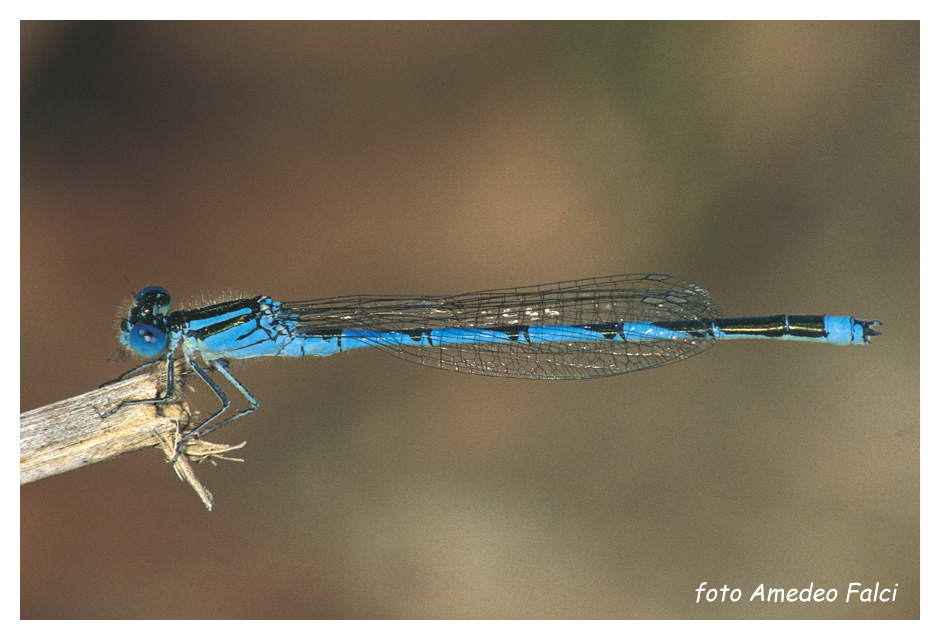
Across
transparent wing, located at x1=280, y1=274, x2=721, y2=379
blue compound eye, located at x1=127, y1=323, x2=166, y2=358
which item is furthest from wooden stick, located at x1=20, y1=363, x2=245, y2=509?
transparent wing, located at x1=280, y1=274, x2=721, y2=379

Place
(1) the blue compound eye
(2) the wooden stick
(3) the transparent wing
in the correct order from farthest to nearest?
(3) the transparent wing < (1) the blue compound eye < (2) the wooden stick

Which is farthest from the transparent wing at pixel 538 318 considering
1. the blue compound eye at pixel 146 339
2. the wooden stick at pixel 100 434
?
the wooden stick at pixel 100 434

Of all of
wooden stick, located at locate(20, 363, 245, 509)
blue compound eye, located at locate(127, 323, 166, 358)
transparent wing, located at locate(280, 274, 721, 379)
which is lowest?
wooden stick, located at locate(20, 363, 245, 509)

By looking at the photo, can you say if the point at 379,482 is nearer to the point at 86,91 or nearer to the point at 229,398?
the point at 229,398

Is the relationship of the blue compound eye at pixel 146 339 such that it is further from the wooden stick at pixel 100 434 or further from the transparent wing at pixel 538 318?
the transparent wing at pixel 538 318

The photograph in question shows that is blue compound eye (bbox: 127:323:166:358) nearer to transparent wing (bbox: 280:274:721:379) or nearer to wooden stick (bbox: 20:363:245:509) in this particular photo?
wooden stick (bbox: 20:363:245:509)

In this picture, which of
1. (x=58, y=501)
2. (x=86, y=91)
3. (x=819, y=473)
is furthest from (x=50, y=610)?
(x=819, y=473)
